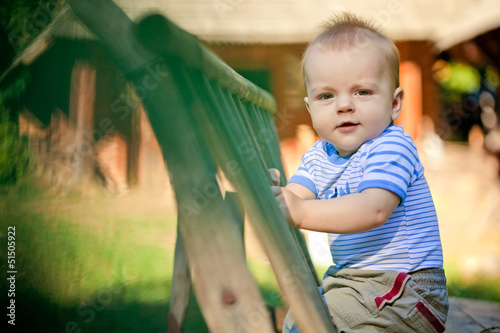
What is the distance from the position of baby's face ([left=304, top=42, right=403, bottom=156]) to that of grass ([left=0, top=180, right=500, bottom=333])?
111cm

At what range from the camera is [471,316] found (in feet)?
7.53

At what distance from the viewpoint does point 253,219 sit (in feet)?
3.39

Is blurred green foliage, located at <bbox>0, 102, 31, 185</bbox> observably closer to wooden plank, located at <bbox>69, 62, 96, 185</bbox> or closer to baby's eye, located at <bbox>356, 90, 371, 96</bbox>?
wooden plank, located at <bbox>69, 62, 96, 185</bbox>

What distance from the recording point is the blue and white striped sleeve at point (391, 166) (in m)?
1.23

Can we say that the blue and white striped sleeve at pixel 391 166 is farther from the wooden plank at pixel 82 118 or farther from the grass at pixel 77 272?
the grass at pixel 77 272

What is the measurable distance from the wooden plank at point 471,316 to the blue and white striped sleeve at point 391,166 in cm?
110

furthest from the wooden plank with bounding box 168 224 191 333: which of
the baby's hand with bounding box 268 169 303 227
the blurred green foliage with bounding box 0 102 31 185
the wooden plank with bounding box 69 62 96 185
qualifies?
the baby's hand with bounding box 268 169 303 227

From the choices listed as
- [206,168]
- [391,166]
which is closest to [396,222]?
[391,166]

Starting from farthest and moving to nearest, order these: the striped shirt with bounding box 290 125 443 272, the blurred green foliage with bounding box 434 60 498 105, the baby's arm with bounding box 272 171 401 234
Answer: the blurred green foliage with bounding box 434 60 498 105 → the striped shirt with bounding box 290 125 443 272 → the baby's arm with bounding box 272 171 401 234

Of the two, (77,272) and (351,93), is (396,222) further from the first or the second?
(77,272)

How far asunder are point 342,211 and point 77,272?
137cm

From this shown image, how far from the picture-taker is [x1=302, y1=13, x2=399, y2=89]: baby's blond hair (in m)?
1.38

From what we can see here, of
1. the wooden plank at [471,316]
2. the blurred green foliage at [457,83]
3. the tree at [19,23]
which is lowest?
the wooden plank at [471,316]

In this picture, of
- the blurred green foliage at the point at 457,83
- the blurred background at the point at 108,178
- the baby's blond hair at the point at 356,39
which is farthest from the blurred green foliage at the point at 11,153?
the blurred green foliage at the point at 457,83
